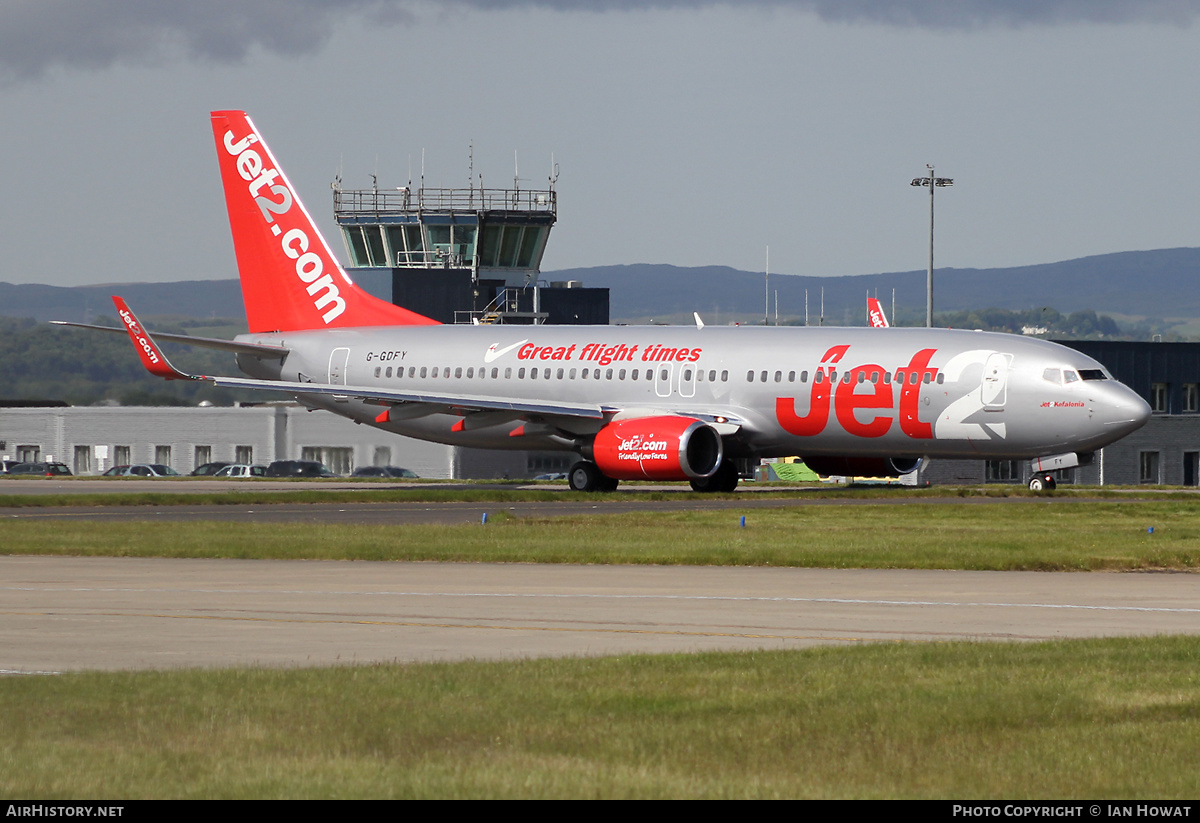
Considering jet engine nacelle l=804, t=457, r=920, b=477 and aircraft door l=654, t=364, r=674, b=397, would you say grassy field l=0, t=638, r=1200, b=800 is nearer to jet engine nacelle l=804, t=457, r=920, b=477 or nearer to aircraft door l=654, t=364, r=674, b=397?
jet engine nacelle l=804, t=457, r=920, b=477

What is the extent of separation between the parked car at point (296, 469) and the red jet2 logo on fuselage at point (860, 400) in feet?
121

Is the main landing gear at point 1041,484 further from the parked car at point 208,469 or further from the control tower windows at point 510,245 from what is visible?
the parked car at point 208,469

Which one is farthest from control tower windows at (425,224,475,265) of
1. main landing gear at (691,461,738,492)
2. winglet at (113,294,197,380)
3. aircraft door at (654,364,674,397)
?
main landing gear at (691,461,738,492)

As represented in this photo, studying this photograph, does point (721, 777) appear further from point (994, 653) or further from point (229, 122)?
point (229, 122)

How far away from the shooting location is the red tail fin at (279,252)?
5828 cm

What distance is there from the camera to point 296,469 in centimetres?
8000

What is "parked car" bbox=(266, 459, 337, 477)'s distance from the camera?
79562 millimetres

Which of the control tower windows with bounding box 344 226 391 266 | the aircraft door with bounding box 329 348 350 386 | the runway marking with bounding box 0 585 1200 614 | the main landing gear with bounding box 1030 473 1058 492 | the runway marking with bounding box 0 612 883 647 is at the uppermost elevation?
the control tower windows with bounding box 344 226 391 266

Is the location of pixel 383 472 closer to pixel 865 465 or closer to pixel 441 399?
pixel 441 399

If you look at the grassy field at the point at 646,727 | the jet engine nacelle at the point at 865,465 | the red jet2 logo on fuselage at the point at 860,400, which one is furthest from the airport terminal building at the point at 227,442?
the grassy field at the point at 646,727

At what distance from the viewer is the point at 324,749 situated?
35.8ft

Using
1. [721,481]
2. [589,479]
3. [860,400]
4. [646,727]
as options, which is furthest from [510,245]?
[646,727]

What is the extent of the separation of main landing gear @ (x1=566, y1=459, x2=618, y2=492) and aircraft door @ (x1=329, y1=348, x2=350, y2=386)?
9811mm
